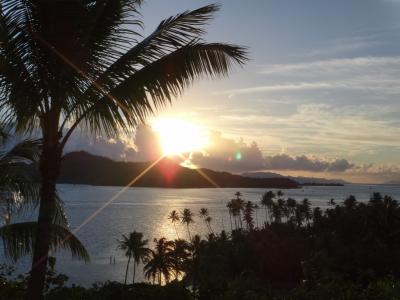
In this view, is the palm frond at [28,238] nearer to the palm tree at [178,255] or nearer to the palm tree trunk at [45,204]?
the palm tree trunk at [45,204]

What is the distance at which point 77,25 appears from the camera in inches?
284

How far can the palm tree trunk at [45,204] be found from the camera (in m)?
7.21

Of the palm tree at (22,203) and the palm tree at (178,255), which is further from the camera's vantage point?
the palm tree at (178,255)

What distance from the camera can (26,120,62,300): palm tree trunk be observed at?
7.21 metres

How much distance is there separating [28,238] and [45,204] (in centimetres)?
228

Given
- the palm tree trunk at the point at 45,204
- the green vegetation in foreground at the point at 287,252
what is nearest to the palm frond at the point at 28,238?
the palm tree trunk at the point at 45,204

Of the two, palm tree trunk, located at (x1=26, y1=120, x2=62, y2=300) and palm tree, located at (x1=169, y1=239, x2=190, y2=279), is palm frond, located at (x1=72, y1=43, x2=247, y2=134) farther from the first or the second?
palm tree, located at (x1=169, y1=239, x2=190, y2=279)

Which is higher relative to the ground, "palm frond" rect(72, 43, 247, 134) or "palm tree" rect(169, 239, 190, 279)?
"palm frond" rect(72, 43, 247, 134)

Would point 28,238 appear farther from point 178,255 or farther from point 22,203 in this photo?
point 178,255

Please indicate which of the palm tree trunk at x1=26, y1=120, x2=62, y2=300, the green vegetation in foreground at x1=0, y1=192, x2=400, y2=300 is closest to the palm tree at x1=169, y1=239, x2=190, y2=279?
the green vegetation in foreground at x1=0, y1=192, x2=400, y2=300

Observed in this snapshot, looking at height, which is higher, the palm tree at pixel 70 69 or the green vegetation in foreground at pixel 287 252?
the palm tree at pixel 70 69

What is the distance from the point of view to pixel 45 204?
7.30 meters

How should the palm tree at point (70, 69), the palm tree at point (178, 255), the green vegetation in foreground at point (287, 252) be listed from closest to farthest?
the palm tree at point (70, 69) → the green vegetation in foreground at point (287, 252) → the palm tree at point (178, 255)

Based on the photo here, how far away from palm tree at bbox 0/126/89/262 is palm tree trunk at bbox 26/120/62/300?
1.38 meters
